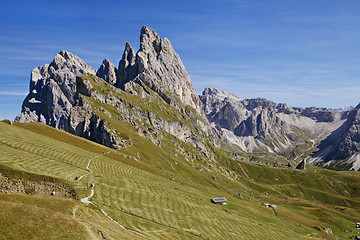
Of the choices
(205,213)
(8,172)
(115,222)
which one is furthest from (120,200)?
(205,213)

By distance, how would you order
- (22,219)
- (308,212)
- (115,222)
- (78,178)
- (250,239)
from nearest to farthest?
(22,219), (115,222), (78,178), (250,239), (308,212)

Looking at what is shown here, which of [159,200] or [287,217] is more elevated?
[159,200]

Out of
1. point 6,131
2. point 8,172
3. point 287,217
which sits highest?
point 6,131

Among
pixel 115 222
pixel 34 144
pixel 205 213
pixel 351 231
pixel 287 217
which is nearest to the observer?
pixel 115 222

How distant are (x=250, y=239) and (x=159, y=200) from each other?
27.9m

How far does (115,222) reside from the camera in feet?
139

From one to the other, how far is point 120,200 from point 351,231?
152 meters

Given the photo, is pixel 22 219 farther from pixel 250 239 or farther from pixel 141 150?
pixel 141 150

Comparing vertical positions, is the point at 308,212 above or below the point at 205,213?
below

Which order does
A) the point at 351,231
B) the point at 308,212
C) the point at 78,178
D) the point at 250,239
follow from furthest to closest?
the point at 308,212 → the point at 351,231 → the point at 250,239 → the point at 78,178

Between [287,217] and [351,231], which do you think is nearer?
[287,217]

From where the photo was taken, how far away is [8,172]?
148 ft

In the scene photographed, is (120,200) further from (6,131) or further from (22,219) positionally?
(6,131)

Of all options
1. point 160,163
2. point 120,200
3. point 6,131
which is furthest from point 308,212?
point 6,131
